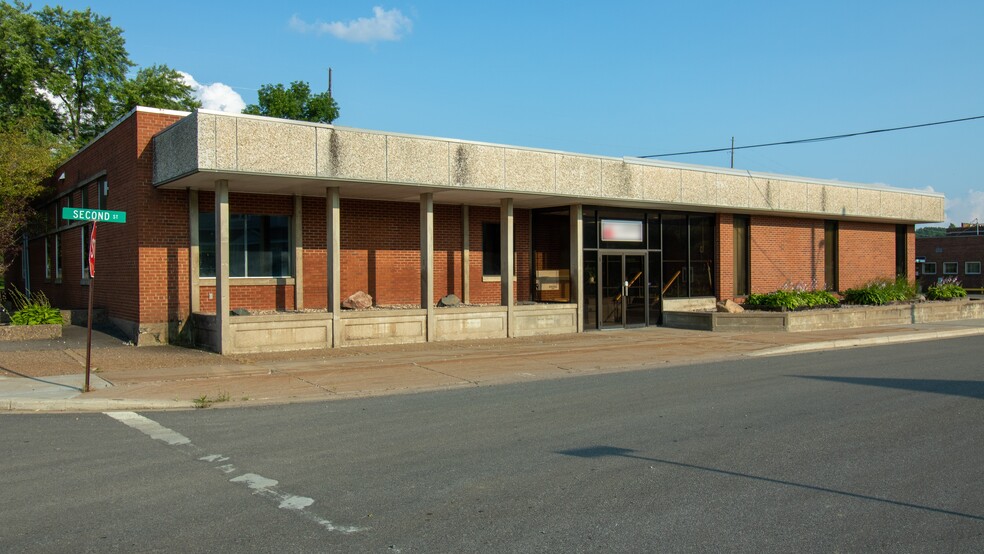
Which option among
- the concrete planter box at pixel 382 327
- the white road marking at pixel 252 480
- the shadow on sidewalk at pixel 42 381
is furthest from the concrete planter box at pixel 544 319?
the white road marking at pixel 252 480

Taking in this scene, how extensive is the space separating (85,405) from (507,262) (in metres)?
11.3

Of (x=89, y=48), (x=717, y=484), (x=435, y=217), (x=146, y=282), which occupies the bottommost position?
(x=717, y=484)

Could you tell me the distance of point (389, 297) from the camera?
20.9 meters

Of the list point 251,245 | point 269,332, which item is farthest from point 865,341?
point 251,245

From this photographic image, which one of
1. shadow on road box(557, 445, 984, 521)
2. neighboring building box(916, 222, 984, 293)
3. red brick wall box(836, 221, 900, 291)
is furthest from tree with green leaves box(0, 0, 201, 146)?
neighboring building box(916, 222, 984, 293)

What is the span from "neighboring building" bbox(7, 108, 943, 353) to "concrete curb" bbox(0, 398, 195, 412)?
4970mm

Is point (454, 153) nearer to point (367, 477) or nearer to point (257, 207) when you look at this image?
Answer: point (257, 207)

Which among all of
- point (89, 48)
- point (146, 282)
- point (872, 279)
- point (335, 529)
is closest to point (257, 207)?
point (146, 282)

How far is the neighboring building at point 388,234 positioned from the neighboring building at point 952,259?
40.9 m

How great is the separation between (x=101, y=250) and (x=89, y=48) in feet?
94.1

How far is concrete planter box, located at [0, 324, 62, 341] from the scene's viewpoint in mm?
18859

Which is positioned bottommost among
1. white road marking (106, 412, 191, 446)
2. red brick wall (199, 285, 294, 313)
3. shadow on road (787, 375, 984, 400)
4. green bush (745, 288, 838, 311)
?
white road marking (106, 412, 191, 446)

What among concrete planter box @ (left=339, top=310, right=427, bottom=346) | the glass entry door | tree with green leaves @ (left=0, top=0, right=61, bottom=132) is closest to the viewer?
concrete planter box @ (left=339, top=310, right=427, bottom=346)

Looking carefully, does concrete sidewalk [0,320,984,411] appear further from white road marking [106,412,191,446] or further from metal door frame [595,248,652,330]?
metal door frame [595,248,652,330]
